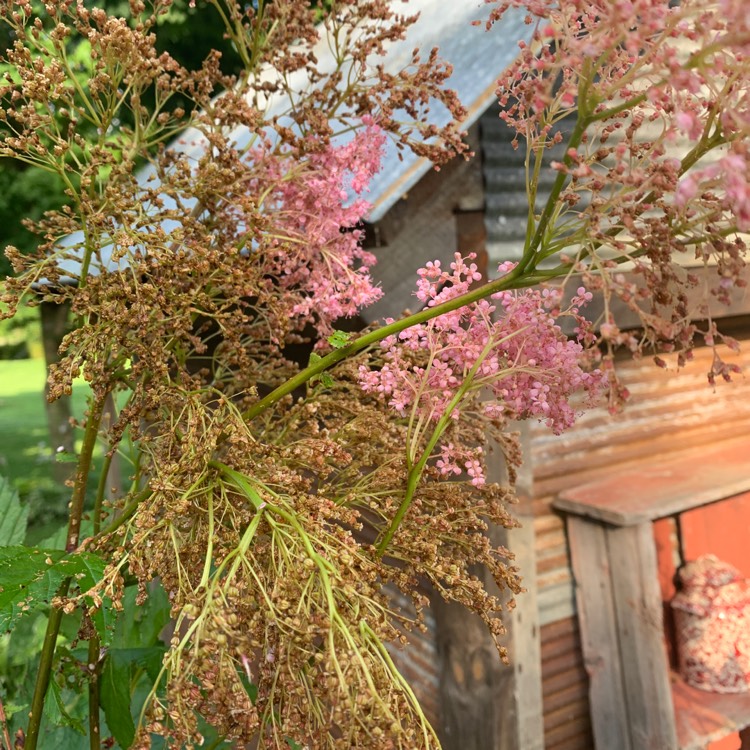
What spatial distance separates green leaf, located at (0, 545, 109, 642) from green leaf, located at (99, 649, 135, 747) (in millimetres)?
224

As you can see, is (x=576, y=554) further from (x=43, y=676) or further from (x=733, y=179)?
(x=733, y=179)

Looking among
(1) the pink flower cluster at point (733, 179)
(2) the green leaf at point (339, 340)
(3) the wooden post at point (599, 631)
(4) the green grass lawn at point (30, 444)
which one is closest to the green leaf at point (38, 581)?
(2) the green leaf at point (339, 340)

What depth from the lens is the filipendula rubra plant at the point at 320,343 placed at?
74cm

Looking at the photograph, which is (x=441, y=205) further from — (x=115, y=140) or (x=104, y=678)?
(x=104, y=678)

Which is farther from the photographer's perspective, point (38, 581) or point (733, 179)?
point (38, 581)

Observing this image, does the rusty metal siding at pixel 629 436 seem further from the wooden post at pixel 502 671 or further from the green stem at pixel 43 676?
the green stem at pixel 43 676

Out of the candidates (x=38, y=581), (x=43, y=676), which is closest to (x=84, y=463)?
(x=38, y=581)

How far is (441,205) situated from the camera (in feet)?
7.97

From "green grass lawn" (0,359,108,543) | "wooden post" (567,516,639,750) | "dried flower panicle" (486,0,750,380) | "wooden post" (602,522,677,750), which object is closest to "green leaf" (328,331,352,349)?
"dried flower panicle" (486,0,750,380)

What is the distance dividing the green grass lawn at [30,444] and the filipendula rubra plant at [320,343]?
169 inches

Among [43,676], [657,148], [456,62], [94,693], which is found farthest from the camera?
[456,62]

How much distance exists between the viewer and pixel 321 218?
1272 mm

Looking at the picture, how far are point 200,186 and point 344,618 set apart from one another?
65cm

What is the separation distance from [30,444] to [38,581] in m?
13.8
